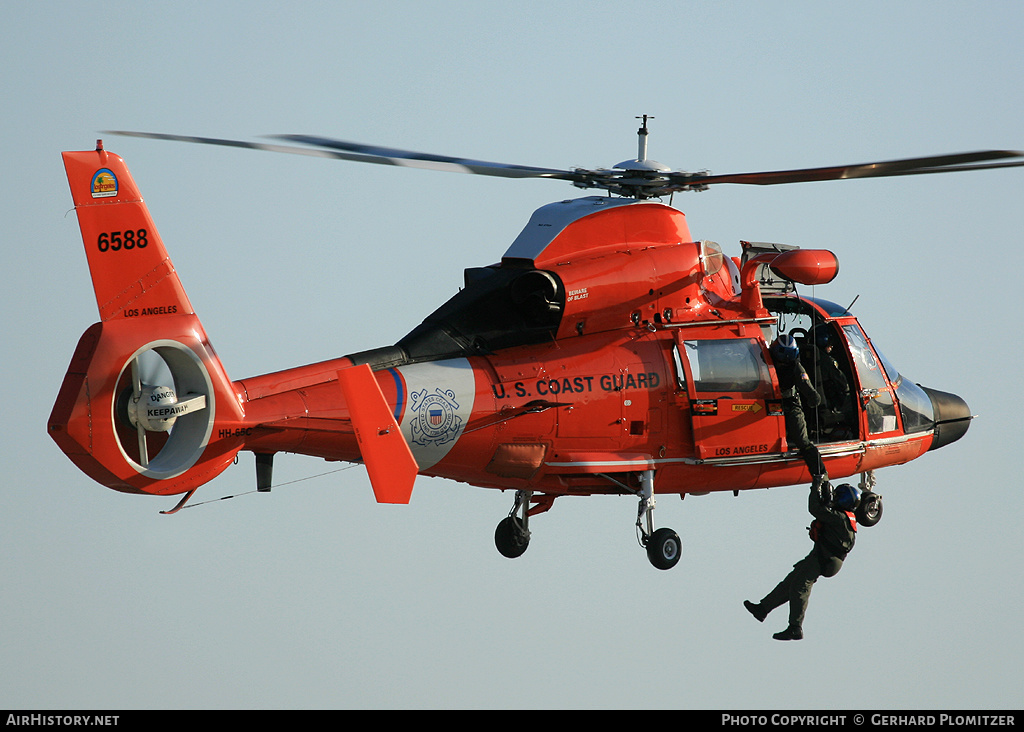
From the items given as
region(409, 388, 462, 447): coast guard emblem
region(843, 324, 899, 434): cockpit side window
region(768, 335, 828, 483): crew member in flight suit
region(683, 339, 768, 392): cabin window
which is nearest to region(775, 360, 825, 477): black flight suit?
region(768, 335, 828, 483): crew member in flight suit

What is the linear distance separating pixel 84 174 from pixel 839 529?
350 inches

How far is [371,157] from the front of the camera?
15258mm

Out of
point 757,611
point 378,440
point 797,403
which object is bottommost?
point 757,611

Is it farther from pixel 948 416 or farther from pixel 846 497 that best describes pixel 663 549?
pixel 948 416

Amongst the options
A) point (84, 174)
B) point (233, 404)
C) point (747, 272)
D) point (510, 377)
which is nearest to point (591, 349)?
point (510, 377)

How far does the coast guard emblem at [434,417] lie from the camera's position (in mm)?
15477

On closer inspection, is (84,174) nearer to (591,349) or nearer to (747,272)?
(591,349)

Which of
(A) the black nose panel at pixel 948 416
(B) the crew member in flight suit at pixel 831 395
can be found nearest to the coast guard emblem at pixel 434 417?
(B) the crew member in flight suit at pixel 831 395

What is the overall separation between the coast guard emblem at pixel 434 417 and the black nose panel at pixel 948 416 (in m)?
7.18

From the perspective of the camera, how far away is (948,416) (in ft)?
65.6

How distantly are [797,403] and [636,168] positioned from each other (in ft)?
10.5

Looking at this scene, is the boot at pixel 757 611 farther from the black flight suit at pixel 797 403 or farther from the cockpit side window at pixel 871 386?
the cockpit side window at pixel 871 386

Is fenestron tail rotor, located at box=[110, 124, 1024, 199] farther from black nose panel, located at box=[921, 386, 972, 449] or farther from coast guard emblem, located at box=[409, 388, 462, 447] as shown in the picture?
black nose panel, located at box=[921, 386, 972, 449]

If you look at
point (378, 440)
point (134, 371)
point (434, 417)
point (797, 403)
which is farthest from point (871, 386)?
point (134, 371)
